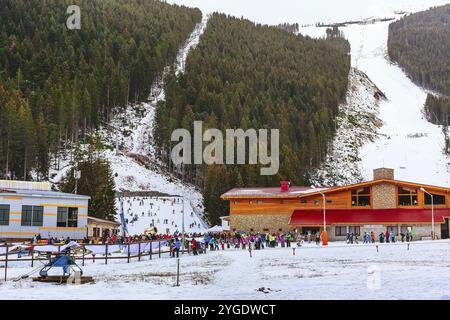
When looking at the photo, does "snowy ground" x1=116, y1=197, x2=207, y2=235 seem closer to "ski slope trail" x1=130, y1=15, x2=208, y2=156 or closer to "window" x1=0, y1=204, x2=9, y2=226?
"window" x1=0, y1=204, x2=9, y2=226

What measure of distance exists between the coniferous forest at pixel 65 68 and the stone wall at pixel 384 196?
45.8 meters

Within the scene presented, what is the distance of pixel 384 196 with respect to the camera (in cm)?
5866

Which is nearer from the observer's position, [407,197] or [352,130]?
[407,197]

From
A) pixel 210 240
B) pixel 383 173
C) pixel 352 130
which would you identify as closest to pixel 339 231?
pixel 383 173

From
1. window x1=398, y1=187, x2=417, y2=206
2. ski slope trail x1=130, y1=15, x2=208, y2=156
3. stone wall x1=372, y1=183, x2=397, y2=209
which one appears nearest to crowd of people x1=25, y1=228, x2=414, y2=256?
stone wall x1=372, y1=183, x2=397, y2=209

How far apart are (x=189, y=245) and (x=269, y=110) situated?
289 feet

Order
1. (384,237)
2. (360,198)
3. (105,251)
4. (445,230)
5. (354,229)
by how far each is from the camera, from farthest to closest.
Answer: (360,198) → (354,229) → (445,230) → (384,237) → (105,251)

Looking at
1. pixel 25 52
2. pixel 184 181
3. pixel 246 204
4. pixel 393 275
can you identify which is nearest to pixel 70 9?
pixel 25 52

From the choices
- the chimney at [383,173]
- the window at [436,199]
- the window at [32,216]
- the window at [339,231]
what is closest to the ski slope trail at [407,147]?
Result: the chimney at [383,173]

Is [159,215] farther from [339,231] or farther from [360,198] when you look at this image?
[360,198]

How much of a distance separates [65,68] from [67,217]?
3205 inches

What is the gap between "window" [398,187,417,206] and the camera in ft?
191
